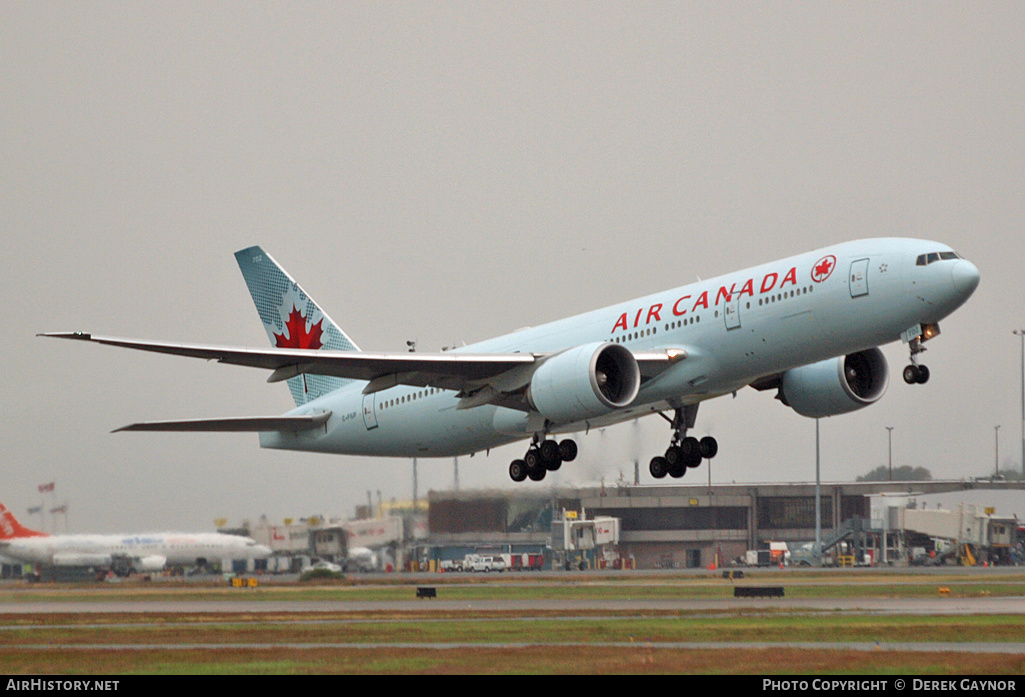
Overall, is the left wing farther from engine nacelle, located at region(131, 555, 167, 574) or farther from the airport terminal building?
engine nacelle, located at region(131, 555, 167, 574)

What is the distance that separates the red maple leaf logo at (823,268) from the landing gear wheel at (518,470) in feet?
38.8

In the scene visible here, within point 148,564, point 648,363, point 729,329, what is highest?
point 729,329

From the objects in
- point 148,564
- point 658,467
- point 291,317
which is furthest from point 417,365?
point 148,564

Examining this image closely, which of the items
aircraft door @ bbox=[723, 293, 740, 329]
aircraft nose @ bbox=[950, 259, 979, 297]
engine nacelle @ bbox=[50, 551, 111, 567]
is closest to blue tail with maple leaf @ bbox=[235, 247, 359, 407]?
aircraft door @ bbox=[723, 293, 740, 329]

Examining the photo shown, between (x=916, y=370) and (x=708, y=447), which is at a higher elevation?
(x=916, y=370)

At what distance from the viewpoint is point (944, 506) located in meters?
98.8

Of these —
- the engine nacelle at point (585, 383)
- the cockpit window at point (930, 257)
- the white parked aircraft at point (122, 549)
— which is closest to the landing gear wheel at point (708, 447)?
the engine nacelle at point (585, 383)

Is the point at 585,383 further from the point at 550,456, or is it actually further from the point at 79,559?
the point at 79,559

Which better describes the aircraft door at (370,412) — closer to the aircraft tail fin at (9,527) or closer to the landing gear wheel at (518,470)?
the landing gear wheel at (518,470)

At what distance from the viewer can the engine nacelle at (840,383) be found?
41406mm

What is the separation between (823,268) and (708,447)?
9492 millimetres

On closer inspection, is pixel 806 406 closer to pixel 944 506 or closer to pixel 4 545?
pixel 4 545

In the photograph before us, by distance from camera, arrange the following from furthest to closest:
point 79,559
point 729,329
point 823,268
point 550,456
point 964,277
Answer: point 79,559
point 550,456
point 729,329
point 823,268
point 964,277

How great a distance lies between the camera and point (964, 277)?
3303cm
